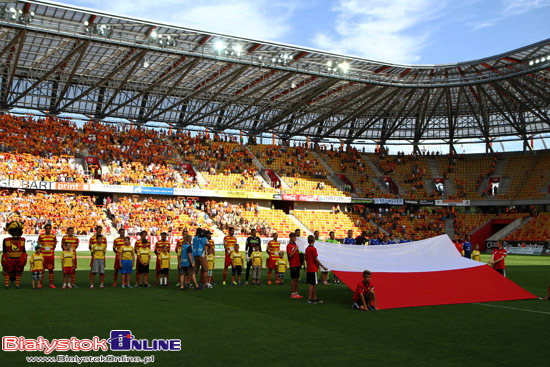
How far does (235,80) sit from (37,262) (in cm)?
2845

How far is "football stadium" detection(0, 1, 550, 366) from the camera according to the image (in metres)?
9.42

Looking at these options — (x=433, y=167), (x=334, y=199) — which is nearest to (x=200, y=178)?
(x=334, y=199)

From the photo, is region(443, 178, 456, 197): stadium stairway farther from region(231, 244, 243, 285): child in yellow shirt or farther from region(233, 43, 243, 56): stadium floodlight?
region(231, 244, 243, 285): child in yellow shirt

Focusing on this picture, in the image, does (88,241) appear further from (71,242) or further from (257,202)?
(71,242)

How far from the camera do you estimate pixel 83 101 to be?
45250 millimetres

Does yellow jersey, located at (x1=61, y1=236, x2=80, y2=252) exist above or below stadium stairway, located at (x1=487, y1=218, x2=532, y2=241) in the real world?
below

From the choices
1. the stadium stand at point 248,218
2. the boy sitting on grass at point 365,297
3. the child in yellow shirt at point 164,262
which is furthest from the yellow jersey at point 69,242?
the stadium stand at point 248,218

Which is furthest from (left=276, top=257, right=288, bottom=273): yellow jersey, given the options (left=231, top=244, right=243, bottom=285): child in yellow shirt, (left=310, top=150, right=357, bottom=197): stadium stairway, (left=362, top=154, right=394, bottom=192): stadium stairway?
(left=362, top=154, right=394, bottom=192): stadium stairway

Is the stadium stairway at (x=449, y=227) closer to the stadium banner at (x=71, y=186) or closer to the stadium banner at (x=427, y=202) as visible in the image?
the stadium banner at (x=427, y=202)

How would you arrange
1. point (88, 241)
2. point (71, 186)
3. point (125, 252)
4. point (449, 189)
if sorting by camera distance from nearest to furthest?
point (125, 252)
point (88, 241)
point (71, 186)
point (449, 189)

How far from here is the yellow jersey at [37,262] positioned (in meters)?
15.0

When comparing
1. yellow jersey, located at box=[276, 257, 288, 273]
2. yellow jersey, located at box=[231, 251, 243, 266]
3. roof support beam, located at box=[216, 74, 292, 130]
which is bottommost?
yellow jersey, located at box=[276, 257, 288, 273]

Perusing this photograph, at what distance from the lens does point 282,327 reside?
992 cm

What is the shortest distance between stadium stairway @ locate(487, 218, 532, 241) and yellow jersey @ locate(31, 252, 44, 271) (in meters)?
Answer: 45.0
